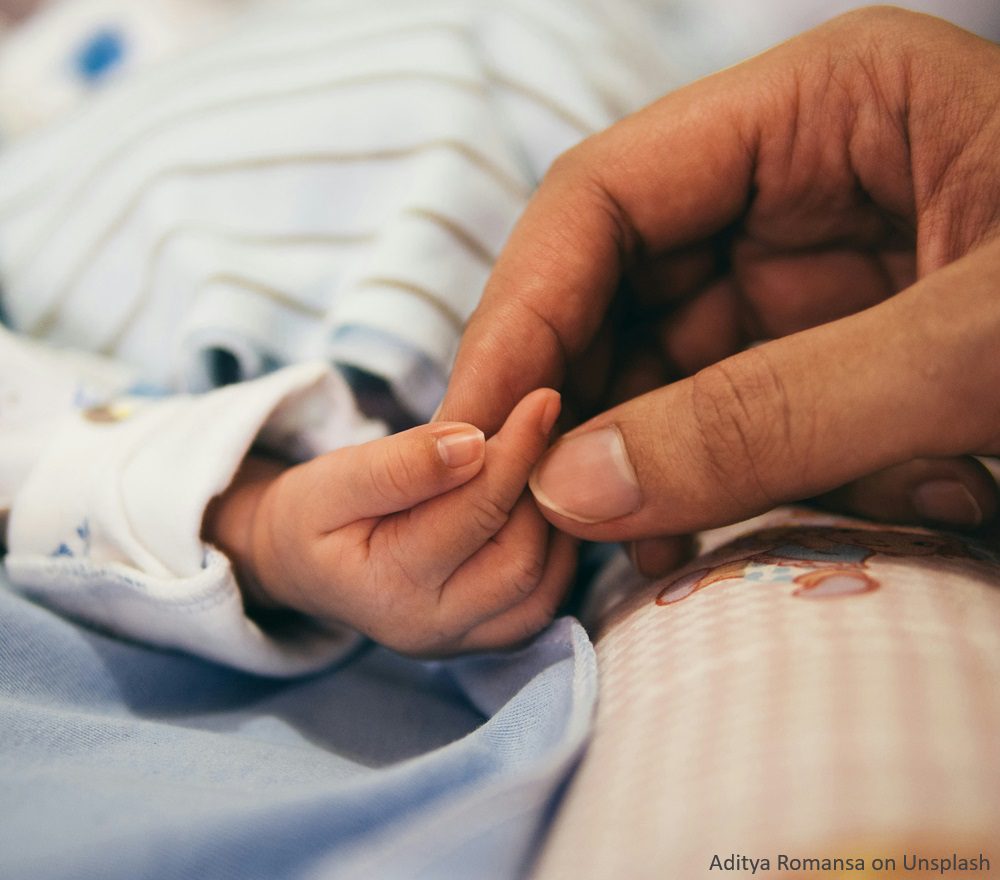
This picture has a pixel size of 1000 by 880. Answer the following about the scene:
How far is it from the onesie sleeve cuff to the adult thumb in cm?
23

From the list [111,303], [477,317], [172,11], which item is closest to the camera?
[477,317]

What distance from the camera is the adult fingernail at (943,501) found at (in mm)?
482

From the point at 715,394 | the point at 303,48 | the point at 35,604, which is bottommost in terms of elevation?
the point at 35,604

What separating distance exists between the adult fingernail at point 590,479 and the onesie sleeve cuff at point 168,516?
0.73 feet

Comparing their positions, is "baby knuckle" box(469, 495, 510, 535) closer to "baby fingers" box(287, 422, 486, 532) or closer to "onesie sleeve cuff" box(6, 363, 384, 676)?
"baby fingers" box(287, 422, 486, 532)

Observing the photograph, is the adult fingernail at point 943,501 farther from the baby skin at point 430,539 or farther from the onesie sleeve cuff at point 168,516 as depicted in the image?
the onesie sleeve cuff at point 168,516

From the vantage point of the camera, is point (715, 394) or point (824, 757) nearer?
point (824, 757)

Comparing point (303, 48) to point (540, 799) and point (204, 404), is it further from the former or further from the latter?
point (540, 799)

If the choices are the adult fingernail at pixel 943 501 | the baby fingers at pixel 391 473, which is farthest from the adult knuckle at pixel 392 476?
the adult fingernail at pixel 943 501

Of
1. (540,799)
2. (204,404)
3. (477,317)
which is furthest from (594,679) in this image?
(204,404)

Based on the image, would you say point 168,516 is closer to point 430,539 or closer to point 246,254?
point 430,539

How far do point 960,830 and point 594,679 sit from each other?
0.58 feet

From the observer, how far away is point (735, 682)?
333 mm

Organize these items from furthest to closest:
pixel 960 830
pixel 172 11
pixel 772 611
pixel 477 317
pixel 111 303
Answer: pixel 172 11 < pixel 111 303 < pixel 477 317 < pixel 772 611 < pixel 960 830
